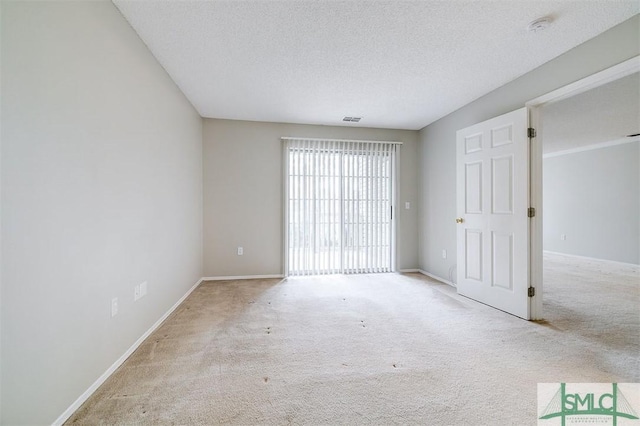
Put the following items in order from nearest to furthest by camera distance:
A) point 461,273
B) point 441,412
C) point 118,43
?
1. point 441,412
2. point 118,43
3. point 461,273

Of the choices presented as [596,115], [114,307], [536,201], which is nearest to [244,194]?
[114,307]

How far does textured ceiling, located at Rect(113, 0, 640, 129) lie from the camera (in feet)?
6.04

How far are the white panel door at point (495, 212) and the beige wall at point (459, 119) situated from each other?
291mm

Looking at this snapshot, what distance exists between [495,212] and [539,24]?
1.76 m

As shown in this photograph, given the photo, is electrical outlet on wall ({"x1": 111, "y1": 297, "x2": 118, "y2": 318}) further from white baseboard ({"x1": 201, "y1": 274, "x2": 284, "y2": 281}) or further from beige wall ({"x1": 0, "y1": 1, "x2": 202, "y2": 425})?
white baseboard ({"x1": 201, "y1": 274, "x2": 284, "y2": 281})

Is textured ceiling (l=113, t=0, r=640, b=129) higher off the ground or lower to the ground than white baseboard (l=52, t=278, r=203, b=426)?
higher

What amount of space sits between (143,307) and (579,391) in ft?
10.4

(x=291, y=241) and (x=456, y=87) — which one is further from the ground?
(x=456, y=87)

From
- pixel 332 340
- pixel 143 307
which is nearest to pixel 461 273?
pixel 332 340

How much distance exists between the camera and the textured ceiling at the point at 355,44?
6.04 feet

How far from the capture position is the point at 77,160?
1.48 meters

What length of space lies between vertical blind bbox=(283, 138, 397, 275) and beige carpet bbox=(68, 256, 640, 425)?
1.16 meters

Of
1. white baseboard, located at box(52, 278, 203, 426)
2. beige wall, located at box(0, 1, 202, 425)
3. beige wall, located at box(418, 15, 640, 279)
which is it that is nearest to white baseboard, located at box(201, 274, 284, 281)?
white baseboard, located at box(52, 278, 203, 426)

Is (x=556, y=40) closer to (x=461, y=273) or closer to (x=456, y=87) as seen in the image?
(x=456, y=87)
